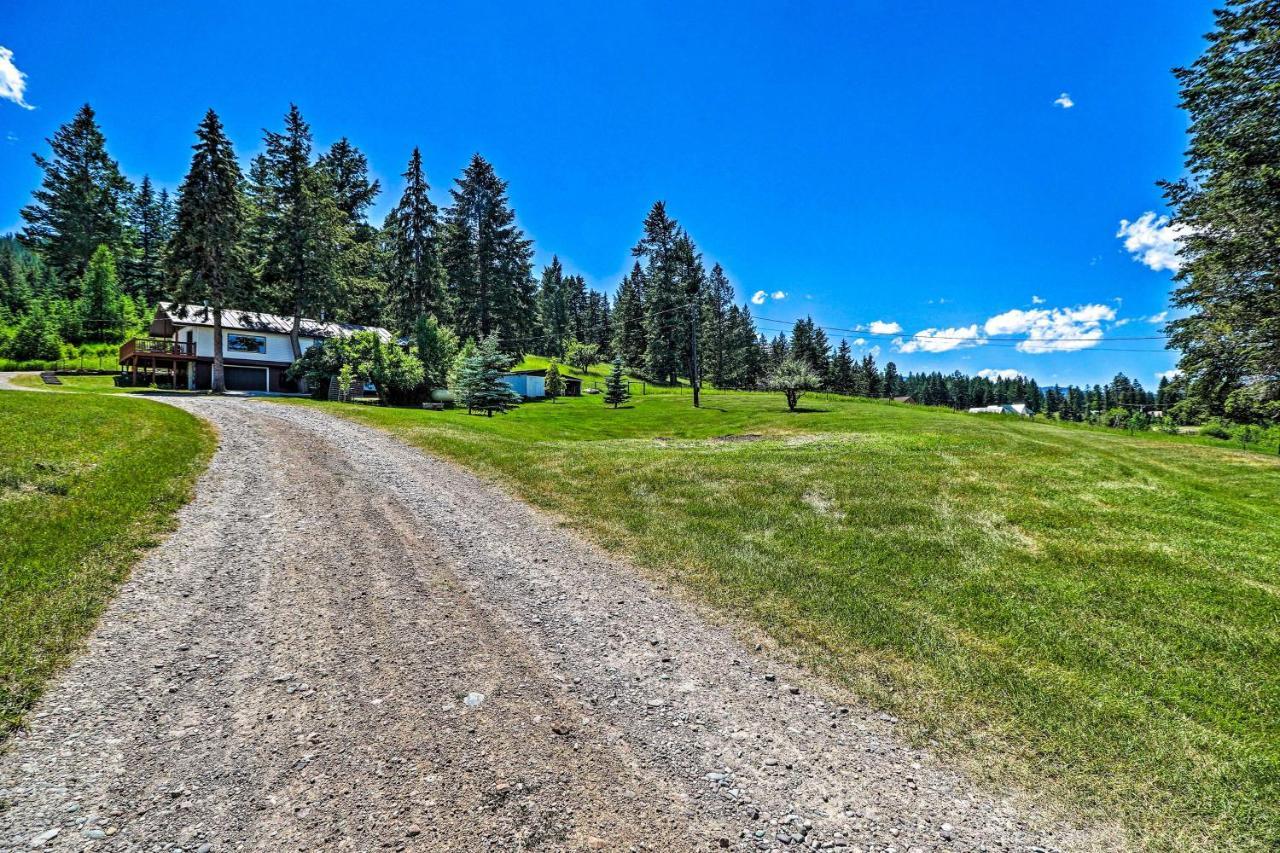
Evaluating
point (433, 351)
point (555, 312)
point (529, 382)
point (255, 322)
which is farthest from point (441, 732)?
point (555, 312)

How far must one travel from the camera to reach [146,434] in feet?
40.9

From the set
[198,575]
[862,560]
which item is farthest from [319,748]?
[862,560]

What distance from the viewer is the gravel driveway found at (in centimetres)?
326

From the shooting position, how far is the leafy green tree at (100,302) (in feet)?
164

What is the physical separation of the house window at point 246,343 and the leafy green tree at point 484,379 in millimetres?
23653

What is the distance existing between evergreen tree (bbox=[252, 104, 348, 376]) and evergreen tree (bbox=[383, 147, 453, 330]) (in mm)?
5593

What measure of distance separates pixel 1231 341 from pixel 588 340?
8934 centimetres

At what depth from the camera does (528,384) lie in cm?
5000

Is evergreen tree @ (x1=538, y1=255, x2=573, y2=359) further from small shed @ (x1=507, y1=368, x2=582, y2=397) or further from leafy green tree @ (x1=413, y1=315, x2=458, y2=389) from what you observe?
leafy green tree @ (x1=413, y1=315, x2=458, y2=389)

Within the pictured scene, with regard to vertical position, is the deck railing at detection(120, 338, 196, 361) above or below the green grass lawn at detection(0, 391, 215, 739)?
above

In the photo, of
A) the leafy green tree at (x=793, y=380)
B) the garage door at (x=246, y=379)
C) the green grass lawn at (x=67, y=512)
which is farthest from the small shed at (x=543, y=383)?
the green grass lawn at (x=67, y=512)

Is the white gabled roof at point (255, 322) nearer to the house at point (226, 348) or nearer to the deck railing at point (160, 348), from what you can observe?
the house at point (226, 348)

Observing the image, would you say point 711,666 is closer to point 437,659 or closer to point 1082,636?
point 437,659

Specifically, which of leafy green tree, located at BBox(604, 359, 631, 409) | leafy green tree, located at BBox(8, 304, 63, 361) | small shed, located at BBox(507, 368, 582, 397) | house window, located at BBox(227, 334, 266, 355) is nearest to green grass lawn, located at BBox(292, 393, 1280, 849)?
leafy green tree, located at BBox(604, 359, 631, 409)
